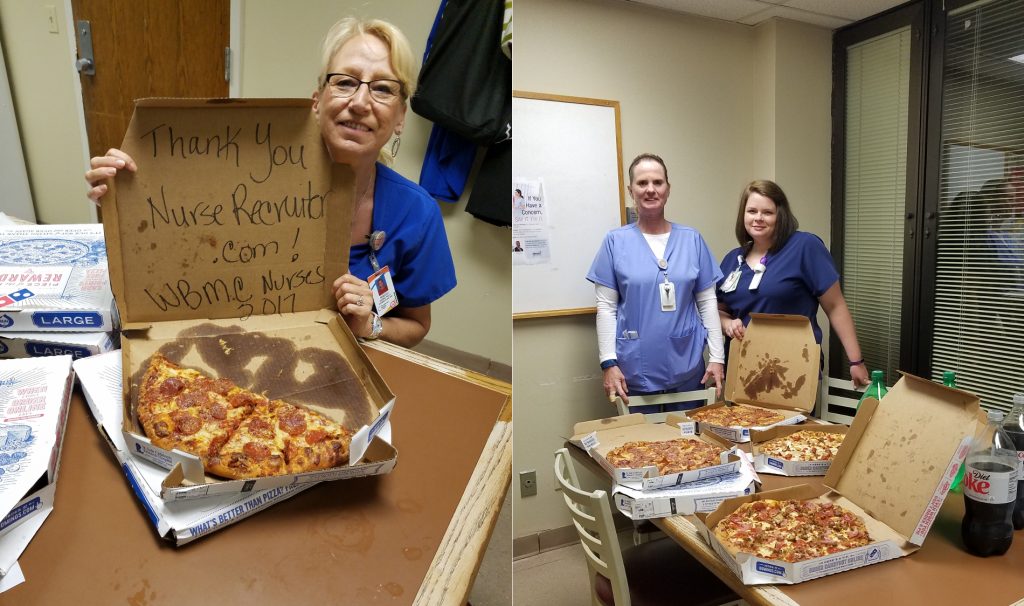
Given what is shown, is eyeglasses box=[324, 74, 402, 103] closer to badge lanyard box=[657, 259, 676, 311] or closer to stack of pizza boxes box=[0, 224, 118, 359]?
stack of pizza boxes box=[0, 224, 118, 359]

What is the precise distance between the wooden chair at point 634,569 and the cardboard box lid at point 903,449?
1.52 ft

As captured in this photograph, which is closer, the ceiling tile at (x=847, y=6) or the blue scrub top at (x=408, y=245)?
the blue scrub top at (x=408, y=245)

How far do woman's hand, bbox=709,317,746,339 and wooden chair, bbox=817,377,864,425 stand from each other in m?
0.36

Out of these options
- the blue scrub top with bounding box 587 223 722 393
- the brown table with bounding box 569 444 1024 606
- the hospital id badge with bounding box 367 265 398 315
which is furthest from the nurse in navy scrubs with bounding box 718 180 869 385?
the hospital id badge with bounding box 367 265 398 315

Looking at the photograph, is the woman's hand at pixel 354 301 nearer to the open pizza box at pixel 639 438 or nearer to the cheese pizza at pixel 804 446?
the open pizza box at pixel 639 438

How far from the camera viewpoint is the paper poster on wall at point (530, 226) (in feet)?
7.61

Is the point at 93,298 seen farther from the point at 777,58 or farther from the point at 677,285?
the point at 777,58

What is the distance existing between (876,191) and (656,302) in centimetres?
86

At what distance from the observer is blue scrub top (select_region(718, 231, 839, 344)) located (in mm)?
2178

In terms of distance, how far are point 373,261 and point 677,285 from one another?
151cm

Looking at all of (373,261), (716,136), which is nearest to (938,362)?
(716,136)

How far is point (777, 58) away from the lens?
227 cm

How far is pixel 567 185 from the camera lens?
2377 millimetres

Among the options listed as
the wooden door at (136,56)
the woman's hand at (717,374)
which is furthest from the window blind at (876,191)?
the wooden door at (136,56)
